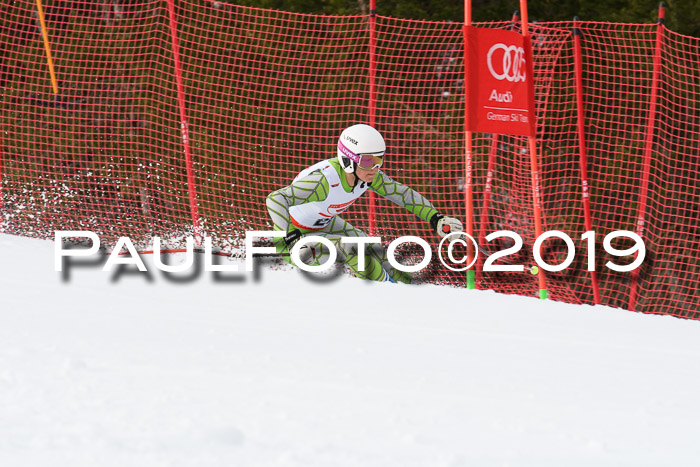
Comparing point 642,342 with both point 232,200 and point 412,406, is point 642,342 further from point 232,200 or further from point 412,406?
point 232,200

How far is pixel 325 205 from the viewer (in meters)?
6.86

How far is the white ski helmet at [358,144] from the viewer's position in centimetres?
663

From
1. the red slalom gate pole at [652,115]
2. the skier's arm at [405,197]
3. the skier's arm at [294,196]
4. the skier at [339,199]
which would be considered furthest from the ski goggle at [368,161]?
the red slalom gate pole at [652,115]

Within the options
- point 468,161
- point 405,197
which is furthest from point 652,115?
point 405,197

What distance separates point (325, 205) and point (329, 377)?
2192 millimetres

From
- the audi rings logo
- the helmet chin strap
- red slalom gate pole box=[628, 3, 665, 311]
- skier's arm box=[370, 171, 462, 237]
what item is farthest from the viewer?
red slalom gate pole box=[628, 3, 665, 311]

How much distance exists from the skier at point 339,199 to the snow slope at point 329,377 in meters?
0.33

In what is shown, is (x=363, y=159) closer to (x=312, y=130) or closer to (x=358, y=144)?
(x=358, y=144)

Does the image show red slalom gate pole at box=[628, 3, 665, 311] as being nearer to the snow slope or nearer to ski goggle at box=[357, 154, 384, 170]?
the snow slope

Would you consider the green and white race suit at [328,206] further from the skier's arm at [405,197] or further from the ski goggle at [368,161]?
the ski goggle at [368,161]

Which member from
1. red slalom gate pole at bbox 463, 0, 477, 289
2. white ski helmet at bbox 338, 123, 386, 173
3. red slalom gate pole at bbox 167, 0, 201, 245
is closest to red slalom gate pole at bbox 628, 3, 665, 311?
red slalom gate pole at bbox 463, 0, 477, 289

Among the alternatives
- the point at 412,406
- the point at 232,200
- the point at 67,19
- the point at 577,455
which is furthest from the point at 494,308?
the point at 67,19

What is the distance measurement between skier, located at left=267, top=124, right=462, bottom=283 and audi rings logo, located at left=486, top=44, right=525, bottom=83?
1126mm

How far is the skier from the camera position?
6641mm
